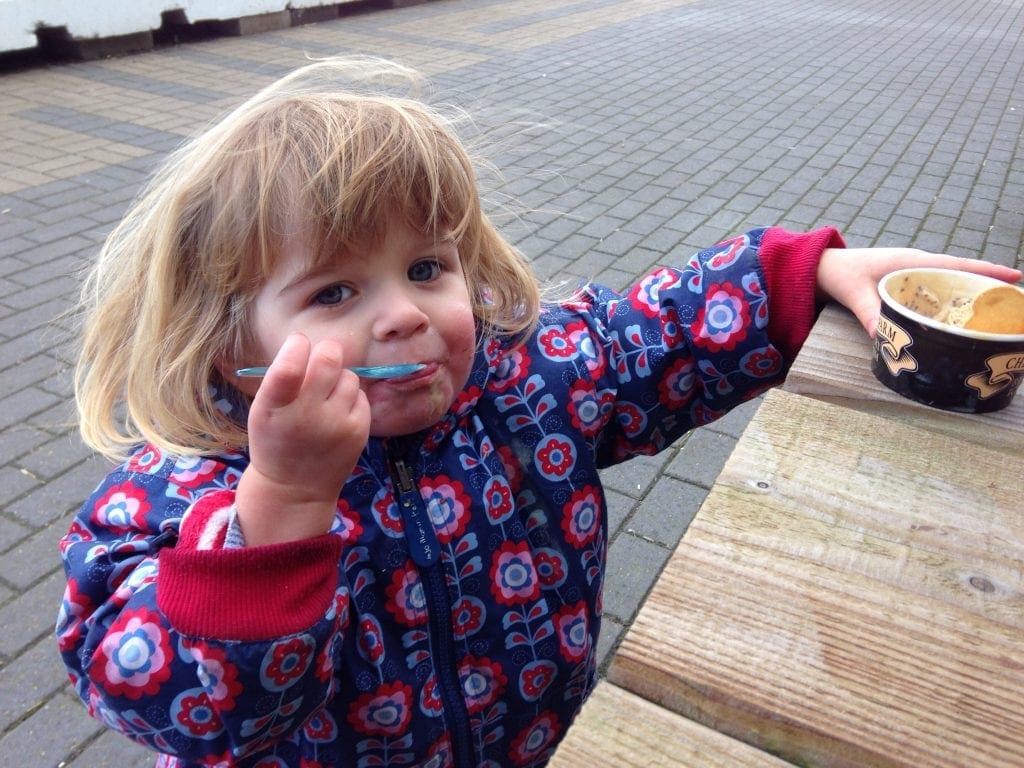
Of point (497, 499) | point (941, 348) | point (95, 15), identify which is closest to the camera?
point (941, 348)

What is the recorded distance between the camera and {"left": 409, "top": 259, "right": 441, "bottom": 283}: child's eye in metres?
1.15

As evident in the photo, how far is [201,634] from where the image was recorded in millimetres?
881

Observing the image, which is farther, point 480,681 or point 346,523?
point 480,681

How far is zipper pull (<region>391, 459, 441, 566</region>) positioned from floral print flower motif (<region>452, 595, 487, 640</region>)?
88 mm

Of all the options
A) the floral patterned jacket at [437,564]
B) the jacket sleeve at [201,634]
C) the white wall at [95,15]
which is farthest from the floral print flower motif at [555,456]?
the white wall at [95,15]

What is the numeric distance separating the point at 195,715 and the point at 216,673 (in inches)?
3.2

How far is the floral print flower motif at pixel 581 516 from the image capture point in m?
1.34

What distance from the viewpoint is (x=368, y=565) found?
116 centimetres

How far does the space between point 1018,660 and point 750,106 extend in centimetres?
704

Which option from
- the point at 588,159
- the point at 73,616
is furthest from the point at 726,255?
the point at 588,159

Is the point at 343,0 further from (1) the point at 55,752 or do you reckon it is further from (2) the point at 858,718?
(2) the point at 858,718

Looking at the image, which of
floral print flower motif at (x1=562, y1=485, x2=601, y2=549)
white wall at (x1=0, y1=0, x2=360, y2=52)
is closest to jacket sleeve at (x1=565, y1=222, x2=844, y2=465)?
floral print flower motif at (x1=562, y1=485, x2=601, y2=549)

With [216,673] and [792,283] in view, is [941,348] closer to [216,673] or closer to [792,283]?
[792,283]

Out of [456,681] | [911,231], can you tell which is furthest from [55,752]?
[911,231]
